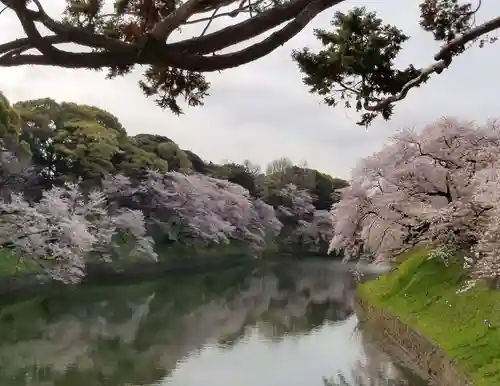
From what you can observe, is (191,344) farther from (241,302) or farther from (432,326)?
(241,302)

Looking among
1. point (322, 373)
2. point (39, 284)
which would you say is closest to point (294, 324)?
point (322, 373)

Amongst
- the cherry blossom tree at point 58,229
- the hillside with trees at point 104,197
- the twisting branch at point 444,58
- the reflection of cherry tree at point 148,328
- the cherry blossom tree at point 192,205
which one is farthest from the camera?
the cherry blossom tree at point 192,205

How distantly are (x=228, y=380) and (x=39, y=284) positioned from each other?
10573 mm

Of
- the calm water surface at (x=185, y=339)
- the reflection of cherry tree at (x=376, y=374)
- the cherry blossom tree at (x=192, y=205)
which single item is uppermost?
the cherry blossom tree at (x=192, y=205)

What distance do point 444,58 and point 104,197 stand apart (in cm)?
2119

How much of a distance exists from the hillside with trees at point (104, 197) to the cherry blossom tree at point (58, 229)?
0.03 m

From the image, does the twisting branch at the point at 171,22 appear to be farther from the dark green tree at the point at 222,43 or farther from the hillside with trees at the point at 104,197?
the hillside with trees at the point at 104,197

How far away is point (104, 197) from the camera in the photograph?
24312 mm

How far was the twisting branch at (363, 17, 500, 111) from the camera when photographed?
13.5 feet

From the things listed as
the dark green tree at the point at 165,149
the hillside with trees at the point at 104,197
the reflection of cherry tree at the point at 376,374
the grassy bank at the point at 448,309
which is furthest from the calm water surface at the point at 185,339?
the dark green tree at the point at 165,149

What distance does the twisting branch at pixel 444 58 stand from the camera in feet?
13.5

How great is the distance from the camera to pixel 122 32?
4012mm

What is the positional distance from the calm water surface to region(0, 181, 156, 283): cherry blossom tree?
104cm

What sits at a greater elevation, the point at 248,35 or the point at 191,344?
the point at 248,35
